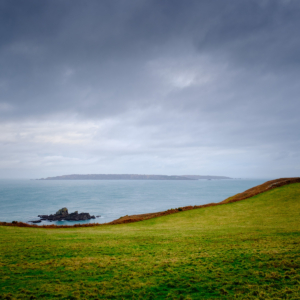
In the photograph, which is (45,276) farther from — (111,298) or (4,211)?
(4,211)

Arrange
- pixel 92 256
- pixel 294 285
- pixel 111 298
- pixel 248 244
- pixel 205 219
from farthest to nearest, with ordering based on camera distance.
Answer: pixel 205 219 → pixel 248 244 → pixel 92 256 → pixel 294 285 → pixel 111 298


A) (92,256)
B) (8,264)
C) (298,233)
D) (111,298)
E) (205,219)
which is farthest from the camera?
(205,219)

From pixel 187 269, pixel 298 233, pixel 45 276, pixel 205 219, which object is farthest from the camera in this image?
pixel 205 219

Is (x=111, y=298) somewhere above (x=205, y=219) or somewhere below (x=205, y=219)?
above

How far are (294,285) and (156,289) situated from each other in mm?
3752

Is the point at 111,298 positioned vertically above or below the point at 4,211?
above

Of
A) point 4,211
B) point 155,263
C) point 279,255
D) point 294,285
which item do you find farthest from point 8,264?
point 4,211

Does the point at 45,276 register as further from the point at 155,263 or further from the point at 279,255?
the point at 279,255

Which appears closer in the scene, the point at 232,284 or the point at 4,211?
the point at 232,284

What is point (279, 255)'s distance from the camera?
24.2ft

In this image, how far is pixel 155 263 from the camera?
7145mm

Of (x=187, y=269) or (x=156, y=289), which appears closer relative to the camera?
(x=156, y=289)

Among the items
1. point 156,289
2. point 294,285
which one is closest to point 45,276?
point 156,289

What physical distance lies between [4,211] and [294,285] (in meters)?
86.5
